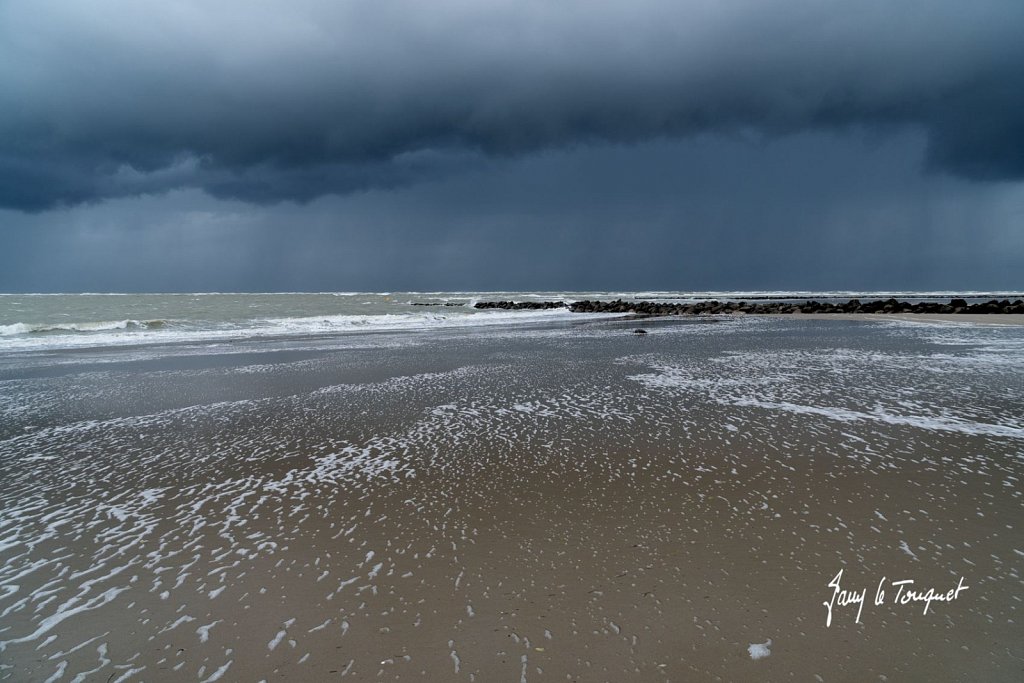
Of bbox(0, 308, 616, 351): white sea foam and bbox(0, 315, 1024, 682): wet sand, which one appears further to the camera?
bbox(0, 308, 616, 351): white sea foam

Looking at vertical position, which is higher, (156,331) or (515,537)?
(156,331)

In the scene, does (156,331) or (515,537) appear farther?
(156,331)

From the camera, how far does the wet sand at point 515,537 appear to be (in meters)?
3.62

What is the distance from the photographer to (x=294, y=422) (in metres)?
10.3

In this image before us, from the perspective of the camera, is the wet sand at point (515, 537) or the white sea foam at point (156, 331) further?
the white sea foam at point (156, 331)

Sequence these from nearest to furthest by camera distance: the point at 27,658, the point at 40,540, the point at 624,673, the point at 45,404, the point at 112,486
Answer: the point at 624,673 < the point at 27,658 < the point at 40,540 < the point at 112,486 < the point at 45,404

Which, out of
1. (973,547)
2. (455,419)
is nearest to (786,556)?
(973,547)

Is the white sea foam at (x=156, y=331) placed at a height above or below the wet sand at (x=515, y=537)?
above

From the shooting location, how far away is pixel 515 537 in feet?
17.4

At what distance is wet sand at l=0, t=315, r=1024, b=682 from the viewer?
11.9 feet

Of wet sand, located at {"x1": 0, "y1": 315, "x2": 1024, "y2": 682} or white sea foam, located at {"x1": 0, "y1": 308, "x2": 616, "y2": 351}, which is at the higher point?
white sea foam, located at {"x1": 0, "y1": 308, "x2": 616, "y2": 351}

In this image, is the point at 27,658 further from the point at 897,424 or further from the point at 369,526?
the point at 897,424

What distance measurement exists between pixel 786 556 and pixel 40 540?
24.2 ft

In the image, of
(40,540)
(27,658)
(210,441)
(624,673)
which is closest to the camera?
(624,673)
